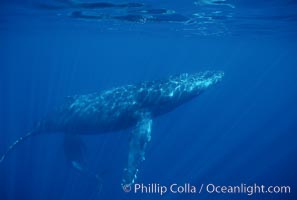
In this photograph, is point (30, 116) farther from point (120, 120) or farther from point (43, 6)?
point (120, 120)

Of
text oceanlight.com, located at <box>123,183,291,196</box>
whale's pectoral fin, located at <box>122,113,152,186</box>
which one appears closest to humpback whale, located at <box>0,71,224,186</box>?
whale's pectoral fin, located at <box>122,113,152,186</box>

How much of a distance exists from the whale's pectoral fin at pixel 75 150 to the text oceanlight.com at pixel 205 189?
188 inches

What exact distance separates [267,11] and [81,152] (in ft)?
47.4

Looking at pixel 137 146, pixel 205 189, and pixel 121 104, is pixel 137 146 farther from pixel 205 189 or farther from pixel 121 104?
pixel 205 189

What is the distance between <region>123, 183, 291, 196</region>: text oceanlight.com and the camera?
2069 centimetres

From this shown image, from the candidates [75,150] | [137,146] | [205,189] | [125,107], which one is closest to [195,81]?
[125,107]

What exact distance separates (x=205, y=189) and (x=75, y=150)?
9086mm

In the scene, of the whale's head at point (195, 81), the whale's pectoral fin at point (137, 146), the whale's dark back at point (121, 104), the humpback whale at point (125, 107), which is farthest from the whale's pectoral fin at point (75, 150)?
the whale's head at point (195, 81)

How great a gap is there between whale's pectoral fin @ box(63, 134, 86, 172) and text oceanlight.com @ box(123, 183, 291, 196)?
4.78 metres

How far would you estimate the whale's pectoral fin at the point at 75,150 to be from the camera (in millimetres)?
16391

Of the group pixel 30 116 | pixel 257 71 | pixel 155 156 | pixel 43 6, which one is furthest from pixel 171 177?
pixel 257 71

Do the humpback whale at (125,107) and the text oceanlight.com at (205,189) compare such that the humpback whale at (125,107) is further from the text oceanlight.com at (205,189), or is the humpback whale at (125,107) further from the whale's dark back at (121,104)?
the text oceanlight.com at (205,189)

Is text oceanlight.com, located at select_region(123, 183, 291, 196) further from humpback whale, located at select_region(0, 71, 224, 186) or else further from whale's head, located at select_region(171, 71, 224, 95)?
whale's head, located at select_region(171, 71, 224, 95)

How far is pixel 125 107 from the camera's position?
13969mm
